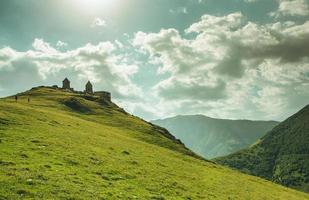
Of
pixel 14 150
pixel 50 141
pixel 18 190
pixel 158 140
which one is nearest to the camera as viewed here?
pixel 18 190

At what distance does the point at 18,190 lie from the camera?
2558 cm

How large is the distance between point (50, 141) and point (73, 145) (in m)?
3.00

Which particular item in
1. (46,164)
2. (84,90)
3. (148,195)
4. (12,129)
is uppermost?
(84,90)

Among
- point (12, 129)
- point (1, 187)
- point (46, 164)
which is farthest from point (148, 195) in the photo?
point (12, 129)

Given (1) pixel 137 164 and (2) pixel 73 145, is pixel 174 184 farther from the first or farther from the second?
(2) pixel 73 145

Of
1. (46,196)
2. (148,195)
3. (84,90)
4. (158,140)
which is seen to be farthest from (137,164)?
(84,90)

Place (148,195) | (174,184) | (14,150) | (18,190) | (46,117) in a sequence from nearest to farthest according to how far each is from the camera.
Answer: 1. (18,190)
2. (148,195)
3. (14,150)
4. (174,184)
5. (46,117)

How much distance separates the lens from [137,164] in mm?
47219

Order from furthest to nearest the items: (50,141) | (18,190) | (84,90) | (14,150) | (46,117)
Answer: (84,90) → (46,117) → (50,141) → (14,150) → (18,190)

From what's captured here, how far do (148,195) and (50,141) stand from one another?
60.3 feet

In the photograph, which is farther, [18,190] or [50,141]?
[50,141]

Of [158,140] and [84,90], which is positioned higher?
[84,90]

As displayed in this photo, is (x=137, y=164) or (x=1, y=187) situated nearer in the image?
(x=1, y=187)

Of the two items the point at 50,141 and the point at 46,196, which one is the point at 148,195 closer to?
the point at 46,196
